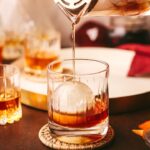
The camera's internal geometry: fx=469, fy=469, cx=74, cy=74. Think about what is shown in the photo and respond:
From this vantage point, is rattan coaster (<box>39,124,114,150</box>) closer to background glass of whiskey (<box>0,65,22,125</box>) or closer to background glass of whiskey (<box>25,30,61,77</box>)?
background glass of whiskey (<box>0,65,22,125</box>)

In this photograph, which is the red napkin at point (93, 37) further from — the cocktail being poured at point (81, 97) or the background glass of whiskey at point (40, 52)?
the cocktail being poured at point (81, 97)

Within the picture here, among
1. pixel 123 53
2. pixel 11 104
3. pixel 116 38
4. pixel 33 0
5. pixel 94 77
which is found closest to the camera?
pixel 94 77

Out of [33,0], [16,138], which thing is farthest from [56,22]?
[16,138]

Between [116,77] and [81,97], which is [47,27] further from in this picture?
[81,97]

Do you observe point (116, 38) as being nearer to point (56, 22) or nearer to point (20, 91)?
point (56, 22)

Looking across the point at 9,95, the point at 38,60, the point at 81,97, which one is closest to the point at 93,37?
the point at 38,60

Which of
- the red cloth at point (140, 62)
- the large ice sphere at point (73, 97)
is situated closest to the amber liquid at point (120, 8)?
the large ice sphere at point (73, 97)

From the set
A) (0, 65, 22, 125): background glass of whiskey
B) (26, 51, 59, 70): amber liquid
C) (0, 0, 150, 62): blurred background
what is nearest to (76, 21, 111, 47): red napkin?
(0, 0, 150, 62): blurred background
